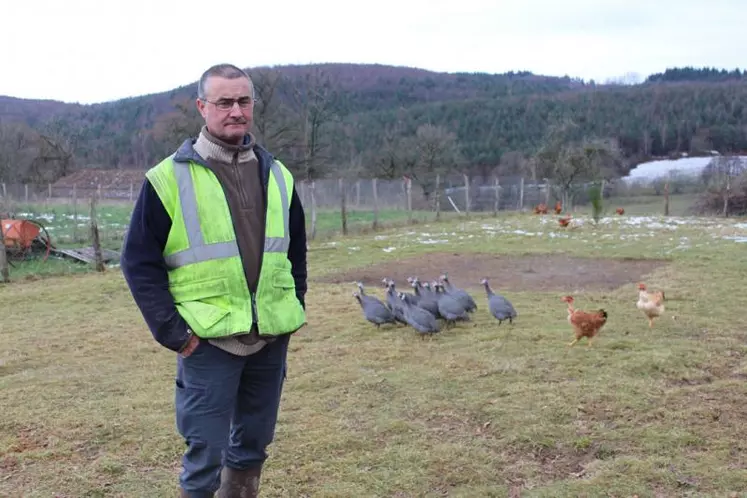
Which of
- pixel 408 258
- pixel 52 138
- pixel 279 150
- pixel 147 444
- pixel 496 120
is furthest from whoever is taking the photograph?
pixel 496 120

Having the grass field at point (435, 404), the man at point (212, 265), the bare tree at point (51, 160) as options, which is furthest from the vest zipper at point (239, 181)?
the bare tree at point (51, 160)

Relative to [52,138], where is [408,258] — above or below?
below

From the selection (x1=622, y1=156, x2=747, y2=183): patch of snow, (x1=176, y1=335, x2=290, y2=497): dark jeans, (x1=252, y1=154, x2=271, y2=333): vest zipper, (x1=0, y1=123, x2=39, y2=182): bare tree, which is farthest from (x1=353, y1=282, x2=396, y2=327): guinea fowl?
(x1=0, y1=123, x2=39, y2=182): bare tree

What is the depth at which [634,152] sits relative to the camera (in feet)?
199

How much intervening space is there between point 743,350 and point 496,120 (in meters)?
64.1

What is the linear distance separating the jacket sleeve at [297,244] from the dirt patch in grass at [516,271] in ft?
25.8

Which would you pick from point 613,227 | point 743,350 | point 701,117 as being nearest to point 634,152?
point 701,117

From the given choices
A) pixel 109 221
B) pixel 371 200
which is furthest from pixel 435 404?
pixel 371 200

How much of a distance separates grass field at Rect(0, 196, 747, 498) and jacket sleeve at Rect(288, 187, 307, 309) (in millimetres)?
1305

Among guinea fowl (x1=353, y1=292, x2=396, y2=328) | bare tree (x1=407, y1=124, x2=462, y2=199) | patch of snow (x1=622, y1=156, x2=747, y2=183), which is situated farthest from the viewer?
bare tree (x1=407, y1=124, x2=462, y2=199)

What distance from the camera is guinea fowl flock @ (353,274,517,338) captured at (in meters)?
7.23

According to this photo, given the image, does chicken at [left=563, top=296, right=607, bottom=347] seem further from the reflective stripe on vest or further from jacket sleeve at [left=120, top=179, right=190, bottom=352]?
jacket sleeve at [left=120, top=179, right=190, bottom=352]

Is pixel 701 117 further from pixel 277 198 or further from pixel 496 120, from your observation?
pixel 277 198

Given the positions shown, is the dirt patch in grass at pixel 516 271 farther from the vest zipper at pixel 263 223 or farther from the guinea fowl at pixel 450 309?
the vest zipper at pixel 263 223
